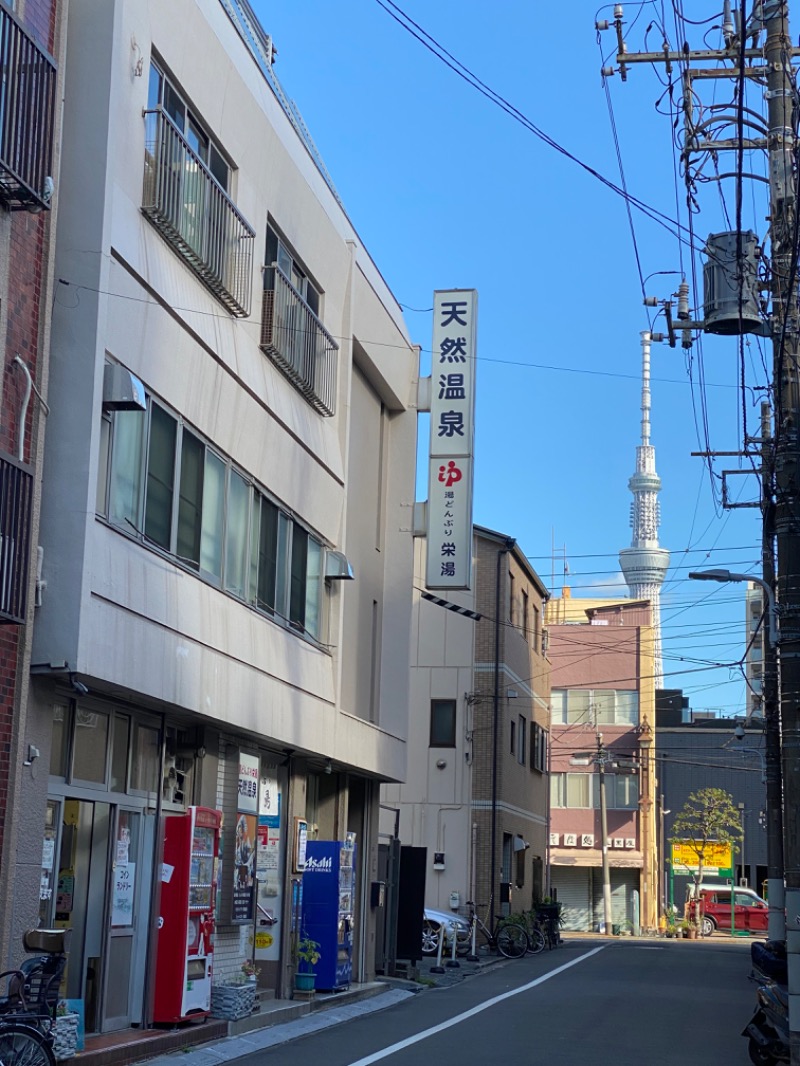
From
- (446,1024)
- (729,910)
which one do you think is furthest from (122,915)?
(729,910)

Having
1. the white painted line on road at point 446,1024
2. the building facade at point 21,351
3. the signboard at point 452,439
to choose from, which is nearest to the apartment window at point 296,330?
the signboard at point 452,439

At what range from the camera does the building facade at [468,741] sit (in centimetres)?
3709

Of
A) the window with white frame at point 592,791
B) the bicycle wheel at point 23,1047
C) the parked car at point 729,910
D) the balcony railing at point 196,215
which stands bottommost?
the parked car at point 729,910

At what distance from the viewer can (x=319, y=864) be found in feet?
63.7

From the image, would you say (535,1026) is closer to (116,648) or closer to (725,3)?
(116,648)

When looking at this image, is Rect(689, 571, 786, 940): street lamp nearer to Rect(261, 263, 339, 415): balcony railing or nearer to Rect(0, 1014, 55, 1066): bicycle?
Rect(261, 263, 339, 415): balcony railing

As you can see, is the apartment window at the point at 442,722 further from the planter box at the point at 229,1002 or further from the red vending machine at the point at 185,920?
the red vending machine at the point at 185,920

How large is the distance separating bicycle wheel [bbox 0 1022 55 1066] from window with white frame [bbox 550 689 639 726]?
52.4 meters

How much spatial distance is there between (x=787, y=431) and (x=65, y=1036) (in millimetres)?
9039

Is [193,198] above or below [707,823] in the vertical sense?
above

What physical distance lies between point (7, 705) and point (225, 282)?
641 centimetres

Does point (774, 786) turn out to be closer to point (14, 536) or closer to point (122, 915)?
point (122, 915)

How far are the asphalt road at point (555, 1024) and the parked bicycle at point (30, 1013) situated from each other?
12.3 feet

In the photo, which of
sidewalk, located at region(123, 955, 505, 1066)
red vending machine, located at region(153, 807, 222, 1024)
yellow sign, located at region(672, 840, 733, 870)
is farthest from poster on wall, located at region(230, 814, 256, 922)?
yellow sign, located at region(672, 840, 733, 870)
